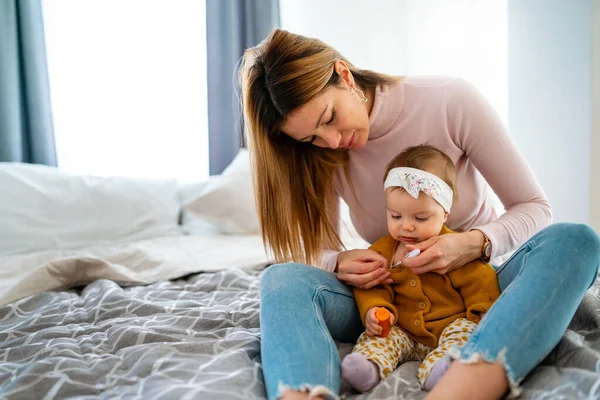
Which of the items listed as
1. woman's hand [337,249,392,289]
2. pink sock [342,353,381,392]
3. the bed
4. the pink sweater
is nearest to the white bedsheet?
the bed

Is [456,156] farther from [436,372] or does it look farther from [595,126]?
[595,126]

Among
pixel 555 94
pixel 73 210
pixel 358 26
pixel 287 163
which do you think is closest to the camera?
pixel 287 163

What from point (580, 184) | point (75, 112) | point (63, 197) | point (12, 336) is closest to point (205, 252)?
point (63, 197)

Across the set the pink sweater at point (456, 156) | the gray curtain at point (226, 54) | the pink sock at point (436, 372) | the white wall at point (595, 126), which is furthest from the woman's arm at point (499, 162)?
the gray curtain at point (226, 54)

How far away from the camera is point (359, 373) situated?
98 cm

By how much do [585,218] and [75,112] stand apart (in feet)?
8.35

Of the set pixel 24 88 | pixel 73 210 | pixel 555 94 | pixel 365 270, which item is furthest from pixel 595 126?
pixel 24 88

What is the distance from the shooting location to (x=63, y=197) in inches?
95.3

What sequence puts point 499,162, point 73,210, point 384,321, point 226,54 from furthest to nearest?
1. point 226,54
2. point 73,210
3. point 499,162
4. point 384,321

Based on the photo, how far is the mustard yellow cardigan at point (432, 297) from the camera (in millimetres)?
1134

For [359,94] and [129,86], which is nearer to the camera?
[359,94]

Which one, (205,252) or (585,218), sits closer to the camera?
(205,252)

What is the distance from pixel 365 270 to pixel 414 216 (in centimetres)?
15

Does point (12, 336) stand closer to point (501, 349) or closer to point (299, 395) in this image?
point (299, 395)
